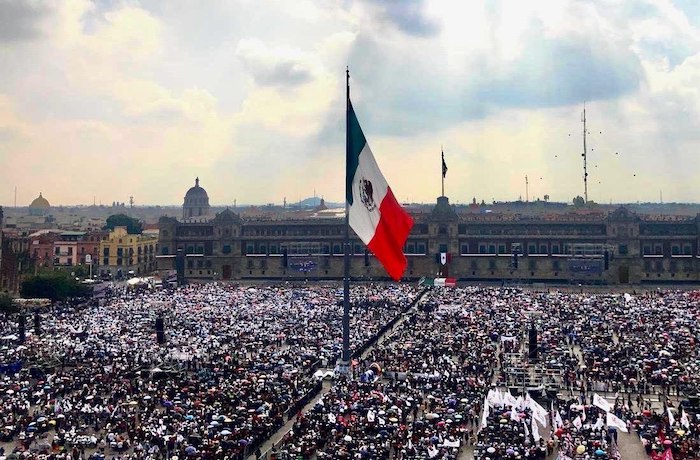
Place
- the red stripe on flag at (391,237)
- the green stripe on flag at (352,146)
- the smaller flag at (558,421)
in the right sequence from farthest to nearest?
the green stripe on flag at (352,146) < the smaller flag at (558,421) < the red stripe on flag at (391,237)

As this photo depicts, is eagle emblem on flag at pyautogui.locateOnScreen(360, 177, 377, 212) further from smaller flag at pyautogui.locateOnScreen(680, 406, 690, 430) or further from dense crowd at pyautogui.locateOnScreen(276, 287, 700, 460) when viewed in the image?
smaller flag at pyautogui.locateOnScreen(680, 406, 690, 430)

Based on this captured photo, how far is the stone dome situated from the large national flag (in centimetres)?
15473

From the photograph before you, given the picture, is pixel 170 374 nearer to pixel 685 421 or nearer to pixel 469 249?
pixel 685 421

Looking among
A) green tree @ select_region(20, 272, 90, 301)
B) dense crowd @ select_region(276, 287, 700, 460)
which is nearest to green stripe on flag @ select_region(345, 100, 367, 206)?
dense crowd @ select_region(276, 287, 700, 460)

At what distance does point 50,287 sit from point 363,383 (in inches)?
1674

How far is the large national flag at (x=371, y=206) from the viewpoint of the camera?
27.5 metres

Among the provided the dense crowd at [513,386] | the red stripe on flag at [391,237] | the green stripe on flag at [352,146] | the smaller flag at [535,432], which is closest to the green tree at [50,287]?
the dense crowd at [513,386]

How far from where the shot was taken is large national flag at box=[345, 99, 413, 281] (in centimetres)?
2752

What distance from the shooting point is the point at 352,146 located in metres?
29.4

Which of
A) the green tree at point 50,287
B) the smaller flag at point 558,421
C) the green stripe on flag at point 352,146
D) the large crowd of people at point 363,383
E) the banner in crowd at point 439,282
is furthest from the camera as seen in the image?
the banner in crowd at point 439,282

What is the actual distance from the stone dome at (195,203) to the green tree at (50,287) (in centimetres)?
11219

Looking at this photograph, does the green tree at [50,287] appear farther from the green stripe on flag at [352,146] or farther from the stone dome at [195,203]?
the stone dome at [195,203]

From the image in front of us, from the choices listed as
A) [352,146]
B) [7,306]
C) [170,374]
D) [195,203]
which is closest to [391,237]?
[352,146]

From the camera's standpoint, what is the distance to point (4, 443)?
28.6m
